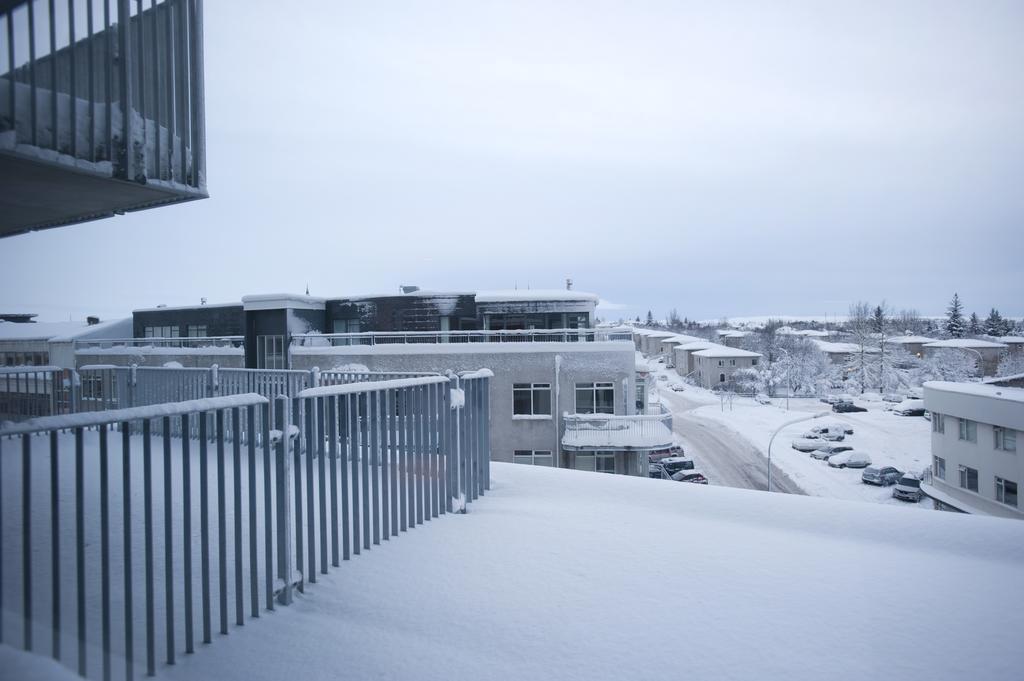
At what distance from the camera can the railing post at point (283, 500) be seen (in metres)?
3.05

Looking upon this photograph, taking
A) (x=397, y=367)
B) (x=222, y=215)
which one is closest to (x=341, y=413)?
(x=397, y=367)

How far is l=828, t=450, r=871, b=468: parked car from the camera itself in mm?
26266

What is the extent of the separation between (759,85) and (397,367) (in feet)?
67.1

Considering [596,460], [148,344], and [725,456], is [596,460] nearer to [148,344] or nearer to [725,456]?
[725,456]

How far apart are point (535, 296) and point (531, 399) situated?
22.6 ft

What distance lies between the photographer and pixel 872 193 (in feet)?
107

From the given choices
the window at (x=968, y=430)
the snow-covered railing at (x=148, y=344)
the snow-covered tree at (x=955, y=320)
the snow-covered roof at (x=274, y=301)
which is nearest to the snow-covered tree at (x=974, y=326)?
the snow-covered tree at (x=955, y=320)

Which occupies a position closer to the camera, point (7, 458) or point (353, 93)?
point (7, 458)

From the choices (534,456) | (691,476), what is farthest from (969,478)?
(534,456)

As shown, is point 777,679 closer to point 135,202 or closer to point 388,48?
point 135,202

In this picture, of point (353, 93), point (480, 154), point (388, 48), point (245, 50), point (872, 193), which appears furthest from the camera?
point (480, 154)

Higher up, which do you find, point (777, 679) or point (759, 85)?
point (759, 85)

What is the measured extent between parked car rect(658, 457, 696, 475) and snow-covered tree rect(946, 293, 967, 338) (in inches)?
479

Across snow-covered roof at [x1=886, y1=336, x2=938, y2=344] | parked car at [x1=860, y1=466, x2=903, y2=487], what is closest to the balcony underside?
snow-covered roof at [x1=886, y1=336, x2=938, y2=344]
